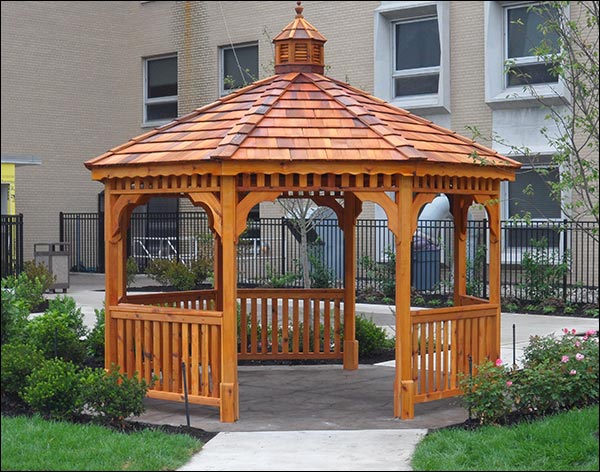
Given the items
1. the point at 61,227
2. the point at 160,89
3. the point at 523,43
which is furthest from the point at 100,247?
the point at 523,43

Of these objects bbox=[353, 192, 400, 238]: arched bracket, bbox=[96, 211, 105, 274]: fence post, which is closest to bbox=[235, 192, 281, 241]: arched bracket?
bbox=[353, 192, 400, 238]: arched bracket

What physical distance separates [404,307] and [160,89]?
24.3 m

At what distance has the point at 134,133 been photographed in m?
33.5

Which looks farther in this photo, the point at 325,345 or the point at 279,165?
the point at 325,345

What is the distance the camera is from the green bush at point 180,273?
23891 mm

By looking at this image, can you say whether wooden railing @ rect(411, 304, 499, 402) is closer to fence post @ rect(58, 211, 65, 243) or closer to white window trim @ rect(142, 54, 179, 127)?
fence post @ rect(58, 211, 65, 243)

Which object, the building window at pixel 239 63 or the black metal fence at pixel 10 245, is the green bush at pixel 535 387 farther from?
the building window at pixel 239 63

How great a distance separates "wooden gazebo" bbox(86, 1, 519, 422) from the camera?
9625 mm

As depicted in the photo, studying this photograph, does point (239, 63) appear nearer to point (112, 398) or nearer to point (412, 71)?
point (412, 71)

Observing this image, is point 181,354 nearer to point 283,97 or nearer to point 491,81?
point 283,97

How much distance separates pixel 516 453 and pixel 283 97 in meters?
4.75

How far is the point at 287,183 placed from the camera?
31.9ft

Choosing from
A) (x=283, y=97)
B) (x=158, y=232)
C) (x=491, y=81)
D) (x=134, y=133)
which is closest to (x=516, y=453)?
(x=283, y=97)

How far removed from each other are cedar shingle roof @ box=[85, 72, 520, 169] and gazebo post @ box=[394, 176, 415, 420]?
17.4 inches
